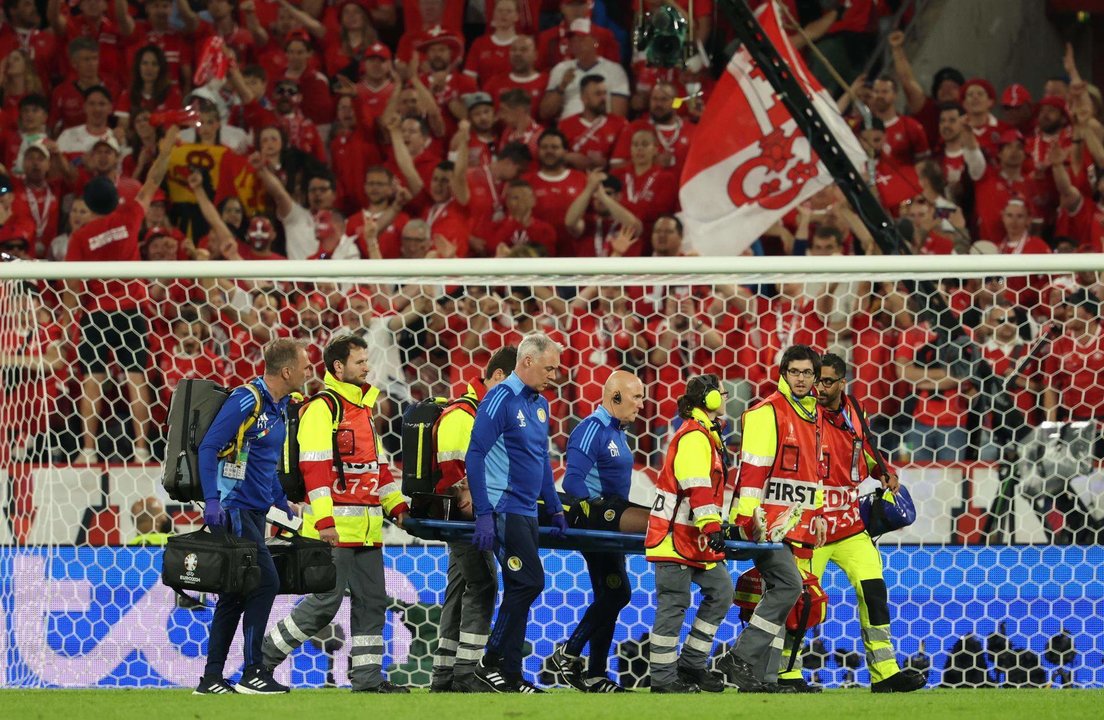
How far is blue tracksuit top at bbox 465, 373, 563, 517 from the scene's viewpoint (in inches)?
300

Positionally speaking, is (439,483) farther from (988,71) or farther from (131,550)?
(988,71)

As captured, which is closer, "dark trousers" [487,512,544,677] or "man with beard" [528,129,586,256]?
"dark trousers" [487,512,544,677]

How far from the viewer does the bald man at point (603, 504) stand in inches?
323

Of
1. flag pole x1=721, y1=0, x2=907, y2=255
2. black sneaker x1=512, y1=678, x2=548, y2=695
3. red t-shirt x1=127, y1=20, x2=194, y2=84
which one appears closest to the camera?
black sneaker x1=512, y1=678, x2=548, y2=695

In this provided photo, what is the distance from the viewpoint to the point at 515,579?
7.66 m

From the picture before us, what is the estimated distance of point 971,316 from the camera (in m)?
10.0

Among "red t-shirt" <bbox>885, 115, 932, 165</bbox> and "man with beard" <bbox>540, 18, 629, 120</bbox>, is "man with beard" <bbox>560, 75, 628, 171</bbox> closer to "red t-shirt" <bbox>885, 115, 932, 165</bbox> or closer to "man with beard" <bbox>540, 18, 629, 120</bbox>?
"man with beard" <bbox>540, 18, 629, 120</bbox>

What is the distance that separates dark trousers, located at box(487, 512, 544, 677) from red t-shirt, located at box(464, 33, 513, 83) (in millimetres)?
6676

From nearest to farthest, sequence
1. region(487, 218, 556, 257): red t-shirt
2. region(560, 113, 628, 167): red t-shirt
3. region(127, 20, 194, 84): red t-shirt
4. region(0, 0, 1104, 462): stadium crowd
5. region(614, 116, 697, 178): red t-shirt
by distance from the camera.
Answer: region(0, 0, 1104, 462): stadium crowd
region(487, 218, 556, 257): red t-shirt
region(614, 116, 697, 178): red t-shirt
region(560, 113, 628, 167): red t-shirt
region(127, 20, 194, 84): red t-shirt

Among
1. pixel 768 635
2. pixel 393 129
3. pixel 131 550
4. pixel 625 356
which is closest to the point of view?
pixel 768 635

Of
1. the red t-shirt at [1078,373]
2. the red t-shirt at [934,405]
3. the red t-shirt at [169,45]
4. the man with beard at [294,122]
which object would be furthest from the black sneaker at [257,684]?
the red t-shirt at [169,45]

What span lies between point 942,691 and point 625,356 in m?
2.94

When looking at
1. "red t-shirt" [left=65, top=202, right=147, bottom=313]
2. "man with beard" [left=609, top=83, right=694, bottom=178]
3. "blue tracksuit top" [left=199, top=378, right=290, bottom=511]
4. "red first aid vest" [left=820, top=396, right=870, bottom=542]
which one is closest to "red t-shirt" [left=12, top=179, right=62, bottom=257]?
"red t-shirt" [left=65, top=202, right=147, bottom=313]

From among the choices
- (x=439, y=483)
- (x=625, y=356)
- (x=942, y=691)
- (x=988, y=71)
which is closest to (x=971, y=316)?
(x=625, y=356)
